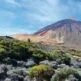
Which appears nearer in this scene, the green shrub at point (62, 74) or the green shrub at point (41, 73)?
the green shrub at point (62, 74)

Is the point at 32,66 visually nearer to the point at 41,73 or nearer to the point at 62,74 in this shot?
the point at 41,73

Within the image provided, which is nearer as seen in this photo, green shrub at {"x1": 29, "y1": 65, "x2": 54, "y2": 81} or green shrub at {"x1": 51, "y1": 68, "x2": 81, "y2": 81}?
green shrub at {"x1": 51, "y1": 68, "x2": 81, "y2": 81}

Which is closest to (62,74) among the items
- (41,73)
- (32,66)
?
(41,73)

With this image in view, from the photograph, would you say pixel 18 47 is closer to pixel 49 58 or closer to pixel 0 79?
pixel 49 58

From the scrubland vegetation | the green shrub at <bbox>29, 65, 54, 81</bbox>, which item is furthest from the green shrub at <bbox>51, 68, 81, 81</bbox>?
the green shrub at <bbox>29, 65, 54, 81</bbox>

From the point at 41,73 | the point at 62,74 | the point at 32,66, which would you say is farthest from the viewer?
the point at 32,66

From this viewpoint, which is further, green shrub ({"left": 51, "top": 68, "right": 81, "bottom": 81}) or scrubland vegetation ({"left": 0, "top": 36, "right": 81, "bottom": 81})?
scrubland vegetation ({"left": 0, "top": 36, "right": 81, "bottom": 81})

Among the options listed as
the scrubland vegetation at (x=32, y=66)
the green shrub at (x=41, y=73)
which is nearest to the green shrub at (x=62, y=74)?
the scrubland vegetation at (x=32, y=66)

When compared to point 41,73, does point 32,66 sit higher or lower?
lower

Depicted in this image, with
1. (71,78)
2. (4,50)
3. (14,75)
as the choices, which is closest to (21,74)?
(14,75)

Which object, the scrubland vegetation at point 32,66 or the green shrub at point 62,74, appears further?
the scrubland vegetation at point 32,66

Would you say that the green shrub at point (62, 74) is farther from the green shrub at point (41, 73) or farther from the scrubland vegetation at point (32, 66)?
the green shrub at point (41, 73)

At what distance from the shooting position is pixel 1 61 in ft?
148

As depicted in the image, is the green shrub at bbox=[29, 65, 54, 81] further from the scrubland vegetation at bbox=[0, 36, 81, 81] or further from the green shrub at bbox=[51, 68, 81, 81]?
the green shrub at bbox=[51, 68, 81, 81]
